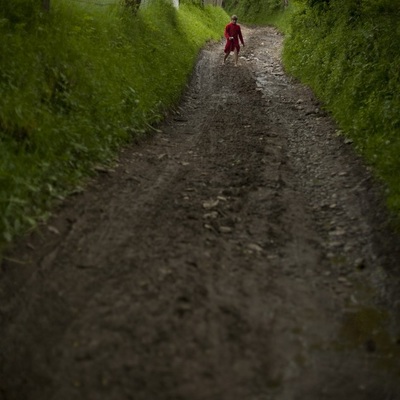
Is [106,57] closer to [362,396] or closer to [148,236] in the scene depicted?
[148,236]

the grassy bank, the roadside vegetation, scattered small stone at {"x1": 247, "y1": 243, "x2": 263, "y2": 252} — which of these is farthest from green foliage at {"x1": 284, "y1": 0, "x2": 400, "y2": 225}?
the grassy bank

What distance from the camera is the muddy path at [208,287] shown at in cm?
391

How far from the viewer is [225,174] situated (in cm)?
779

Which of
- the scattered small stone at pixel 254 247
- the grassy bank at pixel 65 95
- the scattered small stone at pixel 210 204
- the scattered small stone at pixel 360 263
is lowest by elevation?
the scattered small stone at pixel 360 263

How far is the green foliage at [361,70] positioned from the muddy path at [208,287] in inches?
19.3

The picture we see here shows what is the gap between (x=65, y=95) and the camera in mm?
8109

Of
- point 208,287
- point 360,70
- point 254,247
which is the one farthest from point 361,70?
point 208,287

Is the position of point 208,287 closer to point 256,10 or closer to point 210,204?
point 210,204

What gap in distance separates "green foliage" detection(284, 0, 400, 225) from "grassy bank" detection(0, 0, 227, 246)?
13.0 feet

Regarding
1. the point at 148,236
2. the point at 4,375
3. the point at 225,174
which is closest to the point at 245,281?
the point at 148,236

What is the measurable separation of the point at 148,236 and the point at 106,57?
5.75 metres

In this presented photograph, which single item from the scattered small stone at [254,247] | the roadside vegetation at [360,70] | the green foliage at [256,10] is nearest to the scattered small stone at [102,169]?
the scattered small stone at [254,247]

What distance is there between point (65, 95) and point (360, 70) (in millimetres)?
6764

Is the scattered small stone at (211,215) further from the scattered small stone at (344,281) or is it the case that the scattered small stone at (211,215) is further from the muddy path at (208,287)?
the scattered small stone at (344,281)
